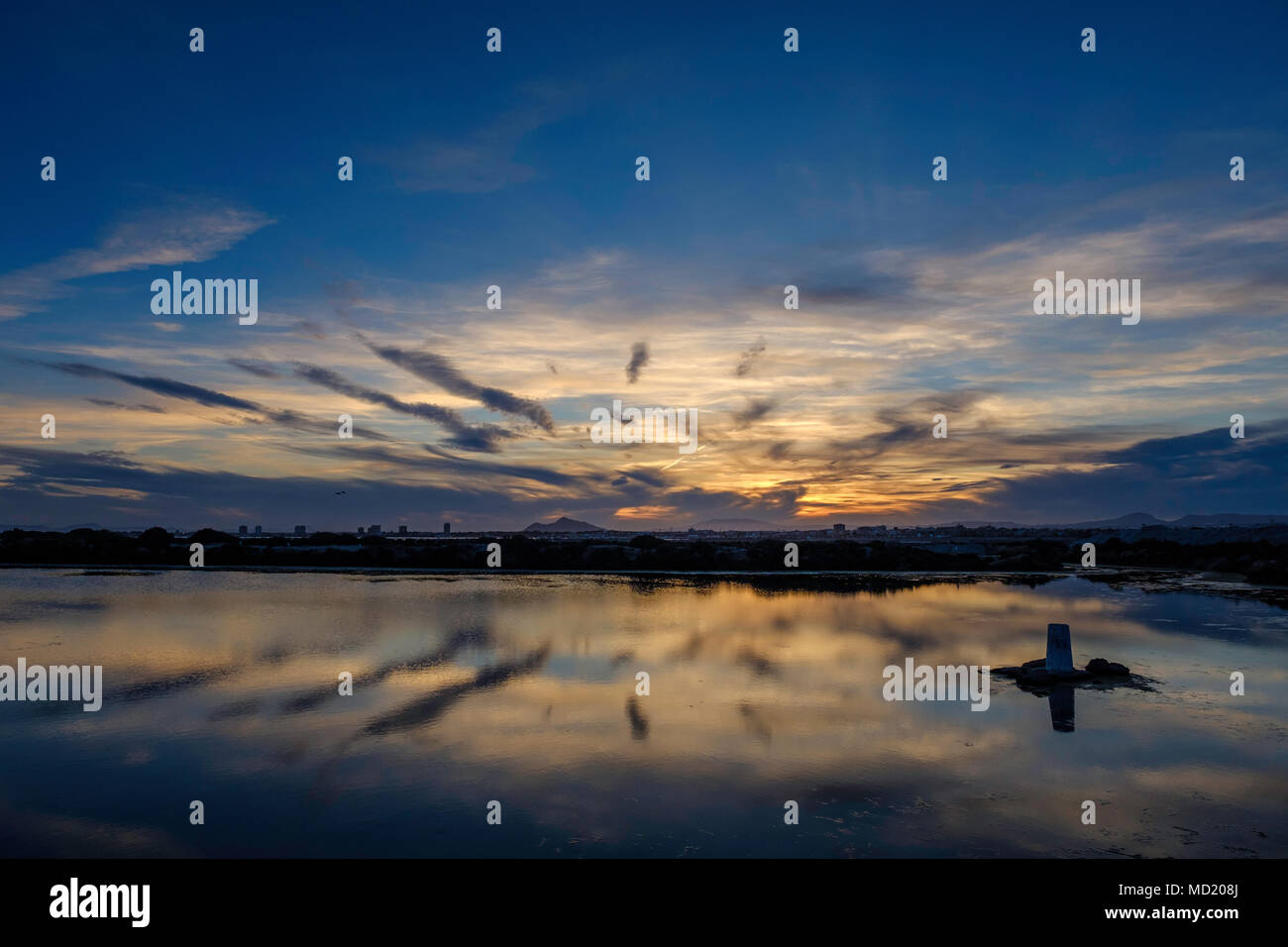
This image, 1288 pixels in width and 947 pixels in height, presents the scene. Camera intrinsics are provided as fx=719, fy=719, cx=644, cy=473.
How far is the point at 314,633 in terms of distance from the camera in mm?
21953

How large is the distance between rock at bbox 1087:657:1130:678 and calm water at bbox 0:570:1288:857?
751mm

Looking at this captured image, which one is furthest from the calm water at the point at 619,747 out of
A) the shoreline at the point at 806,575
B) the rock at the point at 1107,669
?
the shoreline at the point at 806,575

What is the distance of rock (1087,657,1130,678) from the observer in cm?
1672

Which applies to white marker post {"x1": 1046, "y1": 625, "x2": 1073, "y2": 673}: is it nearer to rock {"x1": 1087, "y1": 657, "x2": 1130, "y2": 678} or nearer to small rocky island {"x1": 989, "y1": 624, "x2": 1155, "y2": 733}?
small rocky island {"x1": 989, "y1": 624, "x2": 1155, "y2": 733}

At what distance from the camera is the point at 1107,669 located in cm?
1683

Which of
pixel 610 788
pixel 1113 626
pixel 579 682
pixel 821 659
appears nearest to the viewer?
pixel 610 788

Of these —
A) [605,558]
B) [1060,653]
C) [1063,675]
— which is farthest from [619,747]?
[605,558]

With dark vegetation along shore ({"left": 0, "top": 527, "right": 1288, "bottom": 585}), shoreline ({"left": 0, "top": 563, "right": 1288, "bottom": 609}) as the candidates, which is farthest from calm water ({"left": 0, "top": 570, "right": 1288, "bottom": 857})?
dark vegetation along shore ({"left": 0, "top": 527, "right": 1288, "bottom": 585})

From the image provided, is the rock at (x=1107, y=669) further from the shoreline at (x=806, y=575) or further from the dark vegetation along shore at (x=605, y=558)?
the dark vegetation along shore at (x=605, y=558)

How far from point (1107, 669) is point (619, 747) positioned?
495 inches

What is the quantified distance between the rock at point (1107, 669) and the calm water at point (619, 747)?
0.75 m
